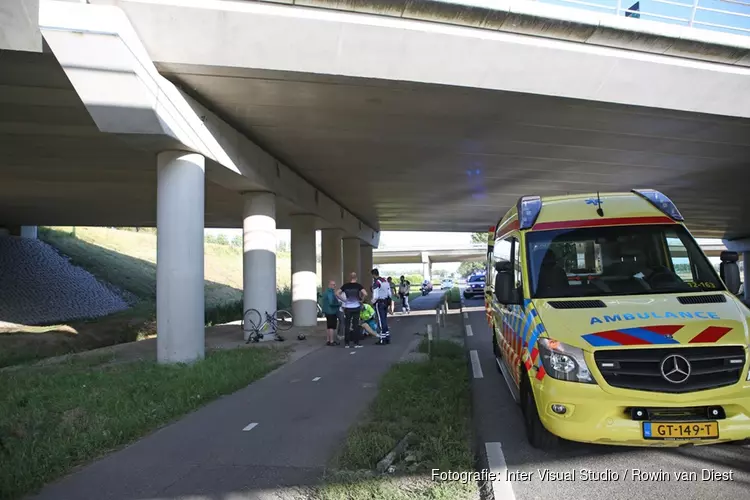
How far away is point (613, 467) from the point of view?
4.88 metres

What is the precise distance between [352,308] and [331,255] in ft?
44.2

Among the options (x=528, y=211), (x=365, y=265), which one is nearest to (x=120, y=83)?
(x=528, y=211)

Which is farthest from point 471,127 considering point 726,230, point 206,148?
point 726,230

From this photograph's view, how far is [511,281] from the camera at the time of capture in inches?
233

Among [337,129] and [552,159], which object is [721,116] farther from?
[337,129]

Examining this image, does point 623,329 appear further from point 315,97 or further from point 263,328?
point 263,328

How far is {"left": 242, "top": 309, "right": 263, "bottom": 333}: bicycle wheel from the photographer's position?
15.6m

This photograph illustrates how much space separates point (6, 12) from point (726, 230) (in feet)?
139

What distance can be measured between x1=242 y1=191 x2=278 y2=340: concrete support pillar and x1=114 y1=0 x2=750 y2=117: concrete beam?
6518 mm

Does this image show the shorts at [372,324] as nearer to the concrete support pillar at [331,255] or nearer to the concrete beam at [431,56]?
the concrete beam at [431,56]

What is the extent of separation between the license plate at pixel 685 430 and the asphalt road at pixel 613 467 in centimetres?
40

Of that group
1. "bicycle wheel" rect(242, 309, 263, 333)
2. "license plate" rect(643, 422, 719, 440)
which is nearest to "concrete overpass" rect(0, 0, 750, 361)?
"bicycle wheel" rect(242, 309, 263, 333)

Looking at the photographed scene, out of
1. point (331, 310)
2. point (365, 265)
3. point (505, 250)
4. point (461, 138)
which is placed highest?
point (461, 138)

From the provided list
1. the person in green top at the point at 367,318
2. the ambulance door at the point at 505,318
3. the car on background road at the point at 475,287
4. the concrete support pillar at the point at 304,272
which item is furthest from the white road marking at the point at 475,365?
the car on background road at the point at 475,287
